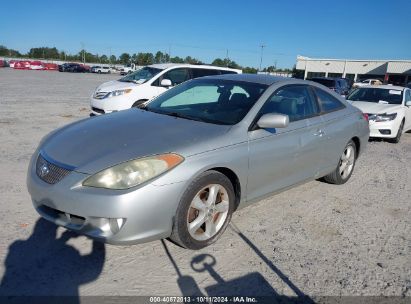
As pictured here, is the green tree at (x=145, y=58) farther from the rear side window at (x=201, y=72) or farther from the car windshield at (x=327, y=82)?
the rear side window at (x=201, y=72)

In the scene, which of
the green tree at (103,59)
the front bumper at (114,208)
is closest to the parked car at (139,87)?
the front bumper at (114,208)

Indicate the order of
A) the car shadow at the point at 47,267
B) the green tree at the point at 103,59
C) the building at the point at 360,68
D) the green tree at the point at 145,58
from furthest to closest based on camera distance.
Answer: the green tree at the point at 103,59 → the green tree at the point at 145,58 → the building at the point at 360,68 → the car shadow at the point at 47,267

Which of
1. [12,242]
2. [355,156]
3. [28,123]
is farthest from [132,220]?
[28,123]

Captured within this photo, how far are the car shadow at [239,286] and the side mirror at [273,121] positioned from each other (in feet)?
4.34

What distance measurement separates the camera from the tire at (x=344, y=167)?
528 centimetres

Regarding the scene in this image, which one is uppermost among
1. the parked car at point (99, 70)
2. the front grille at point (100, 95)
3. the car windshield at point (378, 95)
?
the car windshield at point (378, 95)

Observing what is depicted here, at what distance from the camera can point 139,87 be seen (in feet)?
31.5

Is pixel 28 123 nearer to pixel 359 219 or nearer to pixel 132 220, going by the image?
pixel 132 220

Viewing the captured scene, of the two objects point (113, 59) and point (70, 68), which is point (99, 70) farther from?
point (113, 59)

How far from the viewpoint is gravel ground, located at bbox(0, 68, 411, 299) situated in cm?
277

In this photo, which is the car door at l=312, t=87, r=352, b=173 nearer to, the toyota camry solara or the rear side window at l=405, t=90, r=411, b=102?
the toyota camry solara

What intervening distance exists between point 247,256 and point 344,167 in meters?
2.84

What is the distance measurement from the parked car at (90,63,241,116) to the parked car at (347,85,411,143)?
4.63 metres

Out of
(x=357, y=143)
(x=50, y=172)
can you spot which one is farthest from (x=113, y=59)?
(x=50, y=172)
